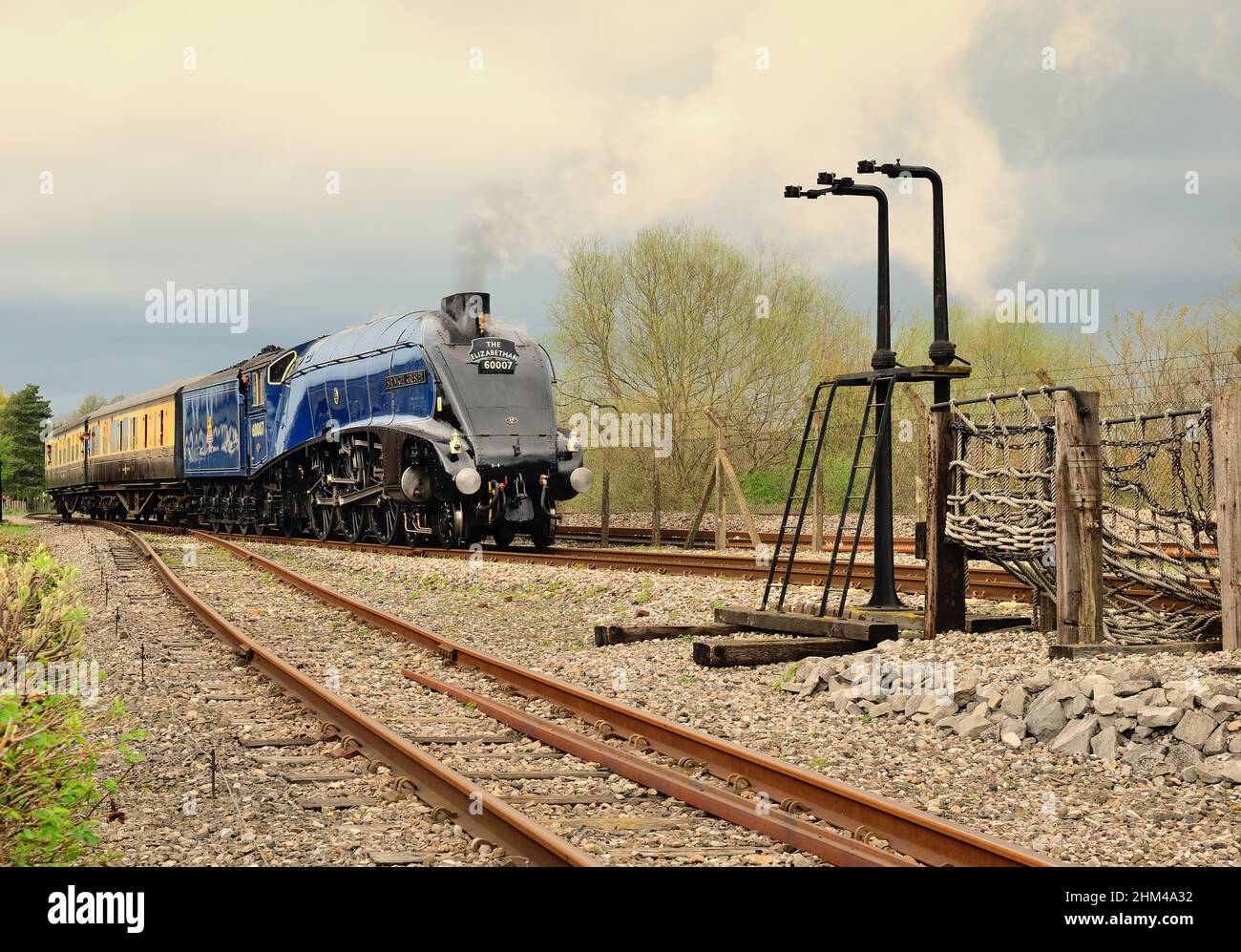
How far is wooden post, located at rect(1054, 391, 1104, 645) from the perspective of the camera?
8.12 metres

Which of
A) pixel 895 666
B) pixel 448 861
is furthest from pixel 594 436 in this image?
pixel 448 861

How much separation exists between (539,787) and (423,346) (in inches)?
573

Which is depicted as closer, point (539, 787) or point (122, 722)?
point (539, 787)

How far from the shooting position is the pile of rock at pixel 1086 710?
6129 millimetres

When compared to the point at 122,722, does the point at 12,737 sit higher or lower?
higher

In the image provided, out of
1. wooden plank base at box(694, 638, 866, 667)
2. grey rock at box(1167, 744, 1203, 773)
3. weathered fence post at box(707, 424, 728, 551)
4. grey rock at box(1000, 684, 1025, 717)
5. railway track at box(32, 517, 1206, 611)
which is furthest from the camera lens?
weathered fence post at box(707, 424, 728, 551)

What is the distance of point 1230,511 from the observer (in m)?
7.90

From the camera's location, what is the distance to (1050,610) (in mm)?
9320

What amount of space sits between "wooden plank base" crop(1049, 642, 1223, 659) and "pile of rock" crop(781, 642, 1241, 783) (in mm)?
594

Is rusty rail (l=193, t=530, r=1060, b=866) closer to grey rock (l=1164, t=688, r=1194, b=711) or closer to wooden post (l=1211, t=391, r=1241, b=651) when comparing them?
grey rock (l=1164, t=688, r=1194, b=711)

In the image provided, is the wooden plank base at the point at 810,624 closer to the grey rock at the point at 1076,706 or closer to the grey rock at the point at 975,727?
the grey rock at the point at 975,727

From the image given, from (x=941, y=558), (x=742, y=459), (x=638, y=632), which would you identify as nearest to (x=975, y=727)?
(x=941, y=558)

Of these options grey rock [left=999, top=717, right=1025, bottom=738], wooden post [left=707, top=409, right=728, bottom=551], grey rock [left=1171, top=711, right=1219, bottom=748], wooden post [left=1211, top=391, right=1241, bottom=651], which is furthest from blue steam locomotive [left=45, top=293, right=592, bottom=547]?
grey rock [left=1171, top=711, right=1219, bottom=748]
